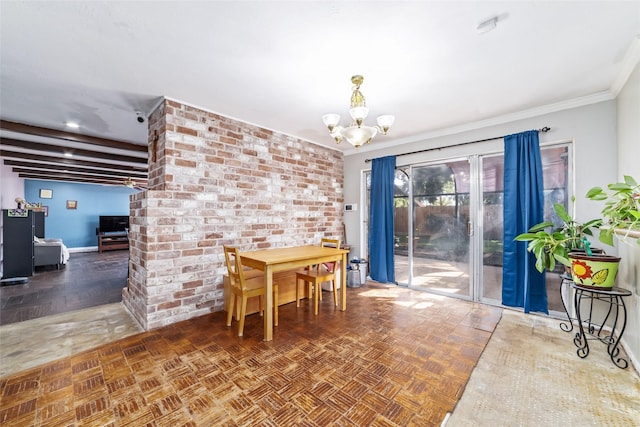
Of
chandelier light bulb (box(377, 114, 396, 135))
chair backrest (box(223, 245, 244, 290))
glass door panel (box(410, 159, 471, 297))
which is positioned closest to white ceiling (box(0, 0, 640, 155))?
chandelier light bulb (box(377, 114, 396, 135))

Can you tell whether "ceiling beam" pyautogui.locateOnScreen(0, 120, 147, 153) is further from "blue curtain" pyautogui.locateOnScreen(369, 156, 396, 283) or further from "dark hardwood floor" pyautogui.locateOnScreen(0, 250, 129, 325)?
"blue curtain" pyautogui.locateOnScreen(369, 156, 396, 283)

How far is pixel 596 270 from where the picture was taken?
213 cm

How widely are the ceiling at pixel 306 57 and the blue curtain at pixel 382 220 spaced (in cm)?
108

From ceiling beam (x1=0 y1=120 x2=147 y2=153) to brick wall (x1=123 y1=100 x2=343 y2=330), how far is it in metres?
1.76

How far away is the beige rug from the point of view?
1.55 meters

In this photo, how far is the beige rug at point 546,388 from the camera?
1.55 meters

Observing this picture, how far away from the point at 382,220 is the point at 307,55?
116 inches

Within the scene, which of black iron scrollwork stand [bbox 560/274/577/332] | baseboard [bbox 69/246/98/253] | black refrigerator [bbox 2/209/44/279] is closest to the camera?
black iron scrollwork stand [bbox 560/274/577/332]

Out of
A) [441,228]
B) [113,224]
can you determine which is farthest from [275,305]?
[113,224]

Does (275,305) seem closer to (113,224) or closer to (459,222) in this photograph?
(459,222)

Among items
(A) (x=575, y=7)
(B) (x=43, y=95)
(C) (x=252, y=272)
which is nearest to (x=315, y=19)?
(A) (x=575, y=7)

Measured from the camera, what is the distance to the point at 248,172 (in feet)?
11.6

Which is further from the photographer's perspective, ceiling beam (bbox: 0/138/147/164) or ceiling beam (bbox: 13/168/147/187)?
ceiling beam (bbox: 13/168/147/187)

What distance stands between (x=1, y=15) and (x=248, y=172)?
2263mm
